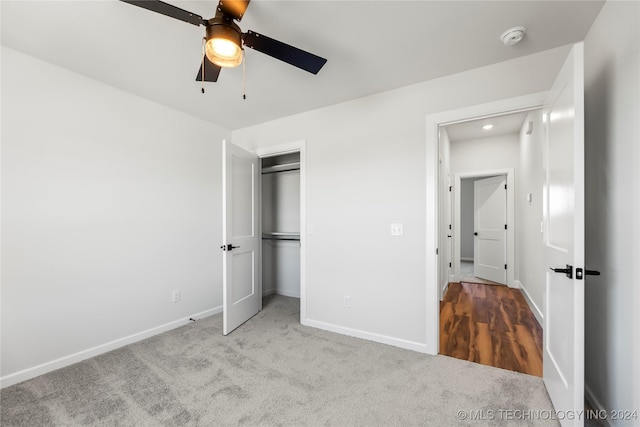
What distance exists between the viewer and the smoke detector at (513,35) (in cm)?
169

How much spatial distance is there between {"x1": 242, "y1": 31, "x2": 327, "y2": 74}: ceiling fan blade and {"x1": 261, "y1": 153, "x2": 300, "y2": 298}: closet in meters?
2.51

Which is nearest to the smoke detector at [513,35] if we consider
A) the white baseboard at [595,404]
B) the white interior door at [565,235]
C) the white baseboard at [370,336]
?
the white interior door at [565,235]

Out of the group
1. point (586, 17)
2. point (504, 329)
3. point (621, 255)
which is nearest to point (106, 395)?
point (621, 255)

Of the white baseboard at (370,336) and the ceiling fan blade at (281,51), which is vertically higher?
the ceiling fan blade at (281,51)

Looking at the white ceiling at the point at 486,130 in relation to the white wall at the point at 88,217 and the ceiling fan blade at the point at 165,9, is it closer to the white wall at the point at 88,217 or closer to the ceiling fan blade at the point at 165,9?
the ceiling fan blade at the point at 165,9

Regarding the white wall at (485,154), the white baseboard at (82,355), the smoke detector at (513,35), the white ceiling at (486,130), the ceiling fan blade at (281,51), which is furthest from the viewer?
the white wall at (485,154)

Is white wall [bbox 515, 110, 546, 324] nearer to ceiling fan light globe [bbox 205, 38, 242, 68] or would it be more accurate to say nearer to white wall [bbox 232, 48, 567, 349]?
white wall [bbox 232, 48, 567, 349]

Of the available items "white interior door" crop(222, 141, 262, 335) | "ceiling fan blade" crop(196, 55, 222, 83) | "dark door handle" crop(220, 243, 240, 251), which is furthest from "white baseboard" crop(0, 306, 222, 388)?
"ceiling fan blade" crop(196, 55, 222, 83)

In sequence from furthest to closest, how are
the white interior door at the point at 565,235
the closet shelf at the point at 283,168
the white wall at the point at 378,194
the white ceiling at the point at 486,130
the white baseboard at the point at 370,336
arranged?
1. the closet shelf at the point at 283,168
2. the white ceiling at the point at 486,130
3. the white baseboard at the point at 370,336
4. the white wall at the point at 378,194
5. the white interior door at the point at 565,235

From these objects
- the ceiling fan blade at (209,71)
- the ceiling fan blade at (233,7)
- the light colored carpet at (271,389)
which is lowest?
the light colored carpet at (271,389)

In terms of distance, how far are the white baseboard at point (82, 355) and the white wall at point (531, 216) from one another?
3979mm

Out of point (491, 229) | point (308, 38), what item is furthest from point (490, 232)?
point (308, 38)

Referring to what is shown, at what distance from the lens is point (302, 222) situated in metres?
3.02

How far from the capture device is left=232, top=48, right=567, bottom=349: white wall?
221 cm
